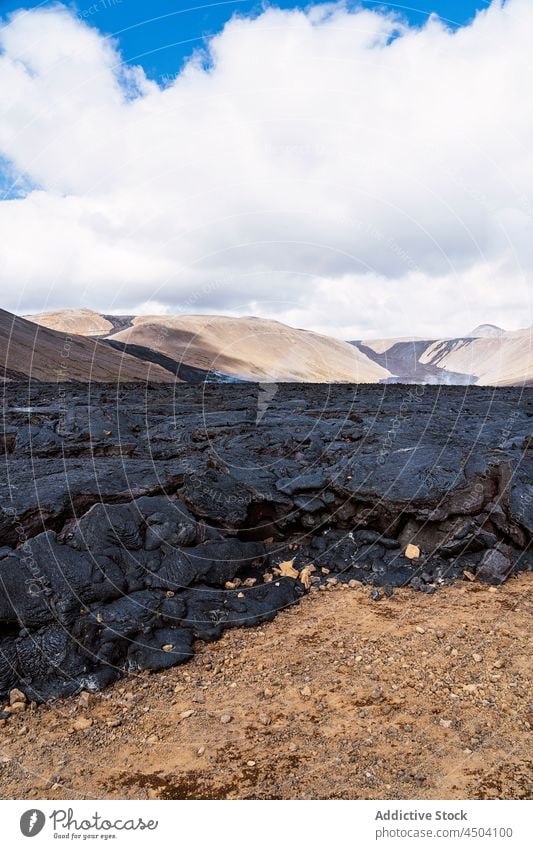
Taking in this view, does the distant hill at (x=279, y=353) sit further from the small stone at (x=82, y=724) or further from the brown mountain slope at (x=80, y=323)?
the small stone at (x=82, y=724)

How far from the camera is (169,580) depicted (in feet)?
25.4

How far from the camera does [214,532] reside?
881cm

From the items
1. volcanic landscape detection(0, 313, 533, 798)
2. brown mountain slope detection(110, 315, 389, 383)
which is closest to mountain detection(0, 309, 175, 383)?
brown mountain slope detection(110, 315, 389, 383)

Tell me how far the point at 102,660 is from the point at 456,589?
5.30 m

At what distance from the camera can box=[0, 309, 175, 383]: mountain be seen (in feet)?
173

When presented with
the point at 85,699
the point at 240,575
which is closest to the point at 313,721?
the point at 85,699

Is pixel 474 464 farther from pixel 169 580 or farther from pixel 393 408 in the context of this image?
pixel 393 408

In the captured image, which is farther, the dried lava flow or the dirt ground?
the dried lava flow

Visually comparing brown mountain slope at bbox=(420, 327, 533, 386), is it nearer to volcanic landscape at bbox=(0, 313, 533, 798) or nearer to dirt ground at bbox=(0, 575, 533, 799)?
volcanic landscape at bbox=(0, 313, 533, 798)

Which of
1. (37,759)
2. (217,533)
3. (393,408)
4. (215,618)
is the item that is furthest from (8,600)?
(393,408)

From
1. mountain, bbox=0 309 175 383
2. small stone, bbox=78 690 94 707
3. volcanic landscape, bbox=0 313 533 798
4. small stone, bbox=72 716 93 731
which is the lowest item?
small stone, bbox=72 716 93 731

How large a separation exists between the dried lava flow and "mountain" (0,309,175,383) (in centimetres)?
3763

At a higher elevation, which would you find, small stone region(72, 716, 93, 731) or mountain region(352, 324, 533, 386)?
mountain region(352, 324, 533, 386)

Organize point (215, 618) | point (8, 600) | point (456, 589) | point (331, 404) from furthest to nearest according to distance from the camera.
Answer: point (331, 404)
point (456, 589)
point (215, 618)
point (8, 600)
